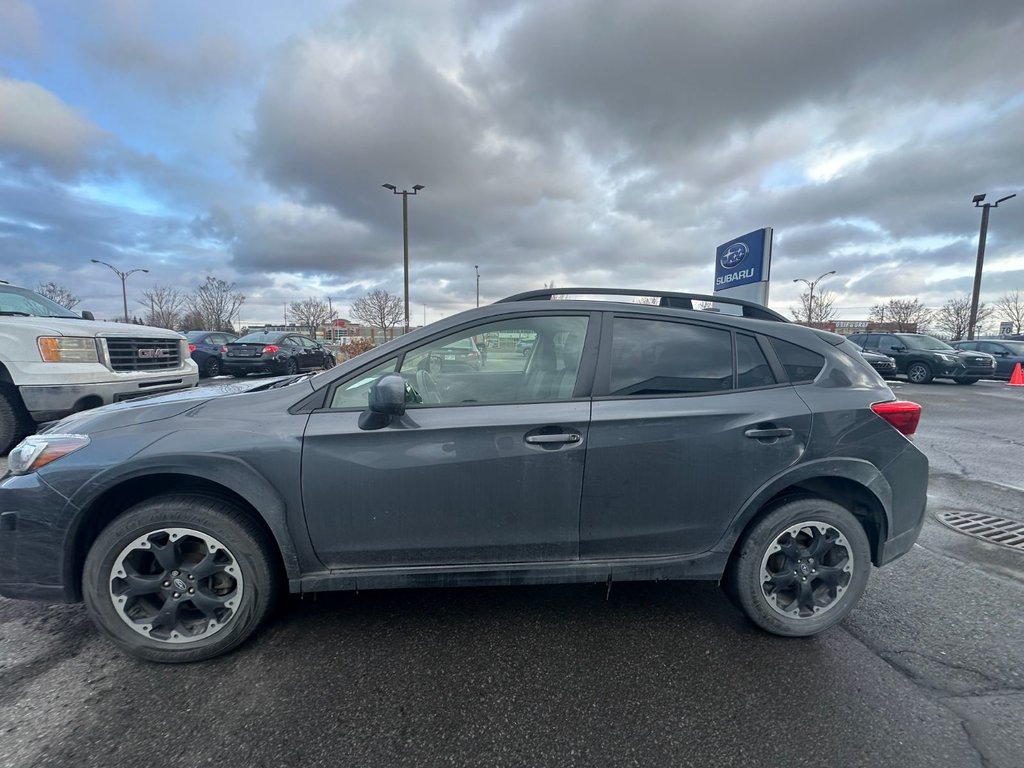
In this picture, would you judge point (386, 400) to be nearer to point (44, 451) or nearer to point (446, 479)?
point (446, 479)

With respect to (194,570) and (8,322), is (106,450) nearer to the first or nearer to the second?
(194,570)

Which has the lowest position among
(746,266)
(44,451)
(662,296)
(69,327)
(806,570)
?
(806,570)

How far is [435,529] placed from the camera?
2373 mm

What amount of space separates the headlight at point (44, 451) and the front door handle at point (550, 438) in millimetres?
2085

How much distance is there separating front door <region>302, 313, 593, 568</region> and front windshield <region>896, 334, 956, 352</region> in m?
19.2

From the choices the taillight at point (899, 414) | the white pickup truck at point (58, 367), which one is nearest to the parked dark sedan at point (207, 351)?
the white pickup truck at point (58, 367)

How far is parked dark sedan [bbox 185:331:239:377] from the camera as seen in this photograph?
16375mm

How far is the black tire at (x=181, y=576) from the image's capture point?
2.26 m

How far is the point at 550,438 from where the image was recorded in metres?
2.36

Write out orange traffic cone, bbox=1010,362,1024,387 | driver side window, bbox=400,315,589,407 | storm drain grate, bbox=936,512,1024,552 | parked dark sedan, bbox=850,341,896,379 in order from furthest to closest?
orange traffic cone, bbox=1010,362,1024,387 < parked dark sedan, bbox=850,341,896,379 < storm drain grate, bbox=936,512,1024,552 < driver side window, bbox=400,315,589,407

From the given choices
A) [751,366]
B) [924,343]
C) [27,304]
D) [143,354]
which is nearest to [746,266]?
[751,366]

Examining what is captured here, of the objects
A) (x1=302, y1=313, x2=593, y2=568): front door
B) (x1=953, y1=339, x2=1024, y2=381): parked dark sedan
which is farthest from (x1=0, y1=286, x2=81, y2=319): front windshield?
(x1=953, y1=339, x2=1024, y2=381): parked dark sedan

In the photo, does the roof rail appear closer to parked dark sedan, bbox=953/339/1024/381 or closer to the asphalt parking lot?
the asphalt parking lot

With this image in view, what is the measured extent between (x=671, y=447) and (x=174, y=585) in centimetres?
246
